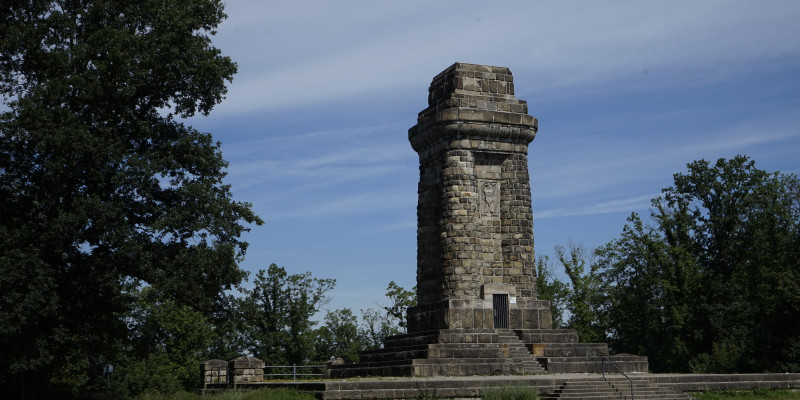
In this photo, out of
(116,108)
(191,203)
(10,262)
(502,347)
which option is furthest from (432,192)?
(10,262)

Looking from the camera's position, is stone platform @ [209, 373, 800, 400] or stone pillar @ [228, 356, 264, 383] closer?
stone platform @ [209, 373, 800, 400]

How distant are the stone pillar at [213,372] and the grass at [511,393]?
13491 mm

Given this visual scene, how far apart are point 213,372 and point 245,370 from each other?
2293 millimetres

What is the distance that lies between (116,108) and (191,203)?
153 inches

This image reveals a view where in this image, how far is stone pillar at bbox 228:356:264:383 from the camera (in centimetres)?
2864

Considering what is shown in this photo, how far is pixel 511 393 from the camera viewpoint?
19328 millimetres

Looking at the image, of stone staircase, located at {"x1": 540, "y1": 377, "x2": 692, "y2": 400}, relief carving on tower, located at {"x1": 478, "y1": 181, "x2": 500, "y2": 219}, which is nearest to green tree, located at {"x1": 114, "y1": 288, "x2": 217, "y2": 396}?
relief carving on tower, located at {"x1": 478, "y1": 181, "x2": 500, "y2": 219}

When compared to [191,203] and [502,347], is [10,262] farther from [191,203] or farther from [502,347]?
[502,347]

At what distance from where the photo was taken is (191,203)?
85.4 feet

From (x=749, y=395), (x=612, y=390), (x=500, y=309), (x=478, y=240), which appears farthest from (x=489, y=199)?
(x=749, y=395)

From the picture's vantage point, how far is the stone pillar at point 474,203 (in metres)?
26.6

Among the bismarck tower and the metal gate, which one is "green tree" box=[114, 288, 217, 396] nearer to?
the bismarck tower

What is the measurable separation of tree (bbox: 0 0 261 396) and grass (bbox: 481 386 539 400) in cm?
1046

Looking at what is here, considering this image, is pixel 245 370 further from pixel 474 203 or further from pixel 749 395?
pixel 749 395
